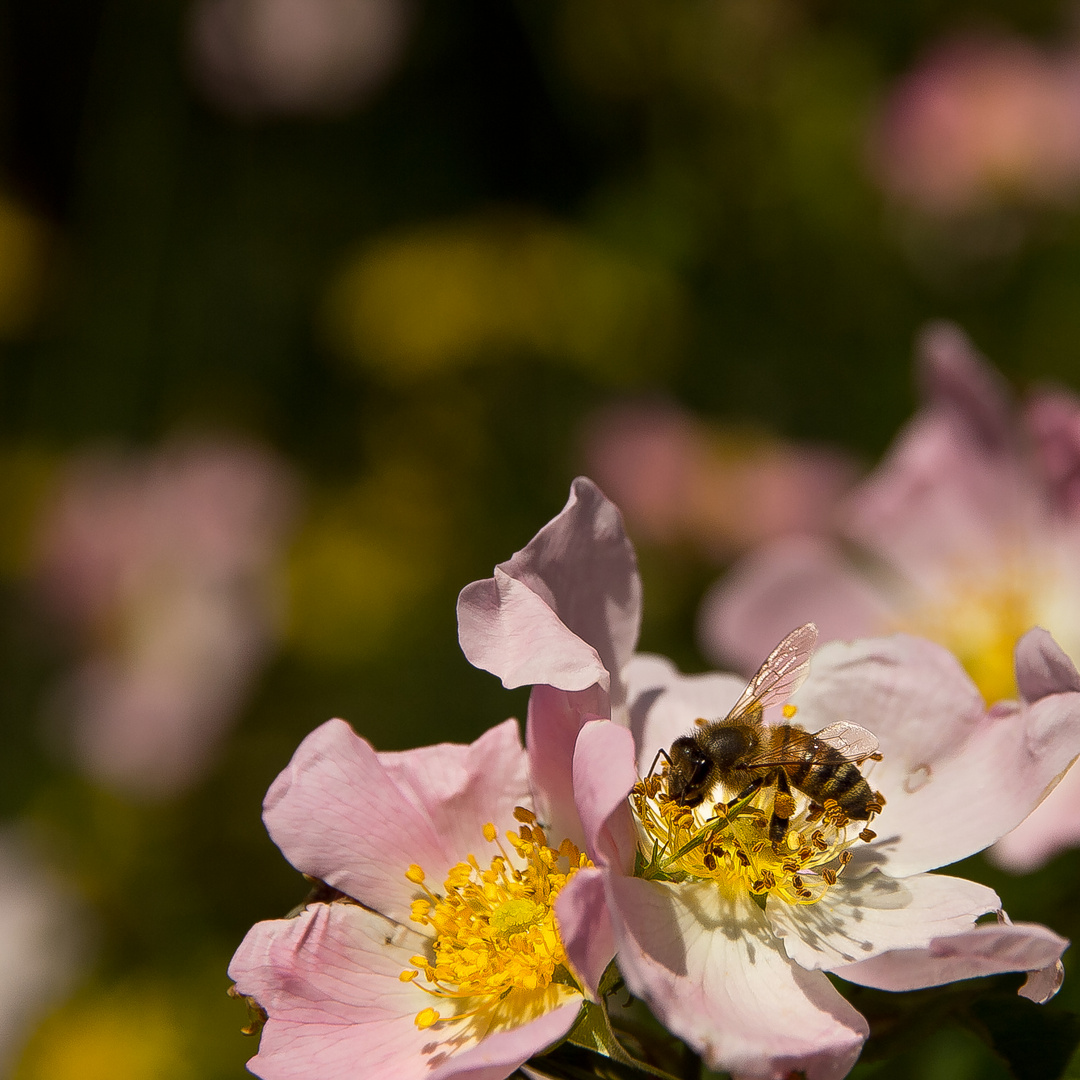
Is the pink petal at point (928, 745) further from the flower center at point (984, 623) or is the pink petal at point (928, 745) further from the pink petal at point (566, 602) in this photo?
the flower center at point (984, 623)

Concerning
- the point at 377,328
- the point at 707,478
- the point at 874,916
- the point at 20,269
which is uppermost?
the point at 874,916

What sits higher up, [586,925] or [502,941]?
[586,925]

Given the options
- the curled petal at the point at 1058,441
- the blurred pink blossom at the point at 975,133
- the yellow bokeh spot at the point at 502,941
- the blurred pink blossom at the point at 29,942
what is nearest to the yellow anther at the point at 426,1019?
the yellow bokeh spot at the point at 502,941

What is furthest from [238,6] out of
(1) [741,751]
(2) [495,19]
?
(1) [741,751]

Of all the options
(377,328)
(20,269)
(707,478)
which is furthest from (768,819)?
(20,269)

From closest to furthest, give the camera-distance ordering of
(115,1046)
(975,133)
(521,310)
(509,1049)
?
(509,1049) < (115,1046) < (975,133) < (521,310)

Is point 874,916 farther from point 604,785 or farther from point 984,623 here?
point 984,623
